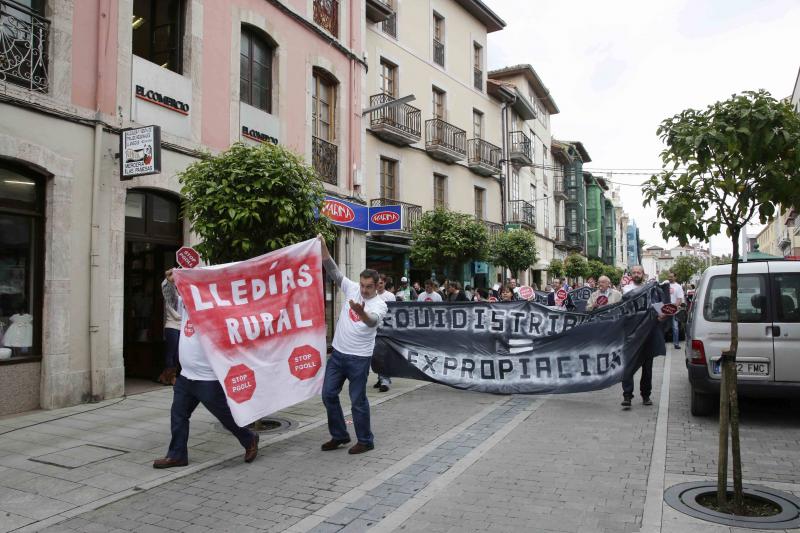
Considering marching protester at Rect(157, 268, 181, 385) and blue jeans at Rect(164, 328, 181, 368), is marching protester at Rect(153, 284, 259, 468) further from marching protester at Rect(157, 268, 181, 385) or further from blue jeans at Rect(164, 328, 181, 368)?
blue jeans at Rect(164, 328, 181, 368)

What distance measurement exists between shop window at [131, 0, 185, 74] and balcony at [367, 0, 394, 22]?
8.37 m

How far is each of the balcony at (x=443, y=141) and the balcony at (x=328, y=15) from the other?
695 centimetres

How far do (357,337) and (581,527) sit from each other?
2887 millimetres

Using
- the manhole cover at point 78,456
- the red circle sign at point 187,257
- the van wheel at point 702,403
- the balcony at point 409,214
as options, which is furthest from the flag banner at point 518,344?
the balcony at point 409,214

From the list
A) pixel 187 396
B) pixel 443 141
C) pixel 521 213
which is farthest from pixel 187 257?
pixel 521 213

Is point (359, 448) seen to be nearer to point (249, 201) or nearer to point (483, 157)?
point (249, 201)

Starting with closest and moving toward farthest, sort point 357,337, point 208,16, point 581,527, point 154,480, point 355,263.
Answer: point 581,527
point 154,480
point 357,337
point 208,16
point 355,263

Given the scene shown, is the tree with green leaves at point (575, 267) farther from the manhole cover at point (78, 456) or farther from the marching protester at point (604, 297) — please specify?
the manhole cover at point (78, 456)

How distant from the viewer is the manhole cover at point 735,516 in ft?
14.0

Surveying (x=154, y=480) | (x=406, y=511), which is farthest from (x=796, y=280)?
(x=154, y=480)

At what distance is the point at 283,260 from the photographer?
6590 millimetres

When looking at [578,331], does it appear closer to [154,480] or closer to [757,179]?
[757,179]

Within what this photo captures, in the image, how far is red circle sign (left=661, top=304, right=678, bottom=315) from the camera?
27.8 ft

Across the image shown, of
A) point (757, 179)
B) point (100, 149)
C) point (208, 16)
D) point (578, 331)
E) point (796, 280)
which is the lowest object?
point (578, 331)
